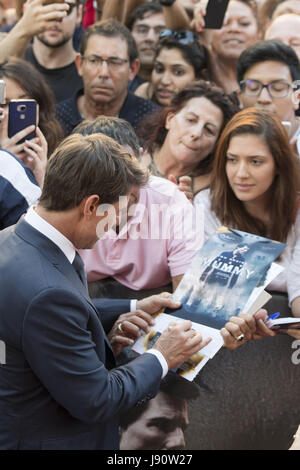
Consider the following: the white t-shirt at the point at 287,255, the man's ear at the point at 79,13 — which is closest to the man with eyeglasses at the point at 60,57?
the man's ear at the point at 79,13

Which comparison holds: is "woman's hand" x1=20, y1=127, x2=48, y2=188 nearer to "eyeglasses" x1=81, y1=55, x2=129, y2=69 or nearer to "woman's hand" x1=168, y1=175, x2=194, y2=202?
"woman's hand" x1=168, y1=175, x2=194, y2=202

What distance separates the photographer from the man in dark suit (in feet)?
4.66

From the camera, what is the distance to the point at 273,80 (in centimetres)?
307

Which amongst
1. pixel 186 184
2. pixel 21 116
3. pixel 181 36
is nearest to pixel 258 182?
pixel 186 184

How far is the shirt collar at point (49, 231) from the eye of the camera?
59.1 inches

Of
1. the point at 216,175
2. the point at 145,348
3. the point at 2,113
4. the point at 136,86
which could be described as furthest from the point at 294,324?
the point at 136,86

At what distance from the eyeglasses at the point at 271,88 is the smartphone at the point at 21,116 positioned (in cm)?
115

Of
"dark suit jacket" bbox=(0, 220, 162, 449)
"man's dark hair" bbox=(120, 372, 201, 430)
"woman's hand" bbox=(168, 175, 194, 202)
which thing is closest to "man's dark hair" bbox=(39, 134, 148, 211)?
"dark suit jacket" bbox=(0, 220, 162, 449)

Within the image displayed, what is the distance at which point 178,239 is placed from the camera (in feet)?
7.57

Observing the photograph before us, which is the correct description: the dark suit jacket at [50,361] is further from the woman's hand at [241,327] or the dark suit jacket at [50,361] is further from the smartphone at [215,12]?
the smartphone at [215,12]

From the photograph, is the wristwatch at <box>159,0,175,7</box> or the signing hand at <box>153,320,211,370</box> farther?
the wristwatch at <box>159,0,175,7</box>

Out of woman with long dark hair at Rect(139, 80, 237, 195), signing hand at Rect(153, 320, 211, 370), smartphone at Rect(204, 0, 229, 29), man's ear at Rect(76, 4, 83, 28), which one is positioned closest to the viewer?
signing hand at Rect(153, 320, 211, 370)

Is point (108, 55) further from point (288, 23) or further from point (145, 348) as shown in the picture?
point (145, 348)

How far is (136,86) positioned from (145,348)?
8.03ft
